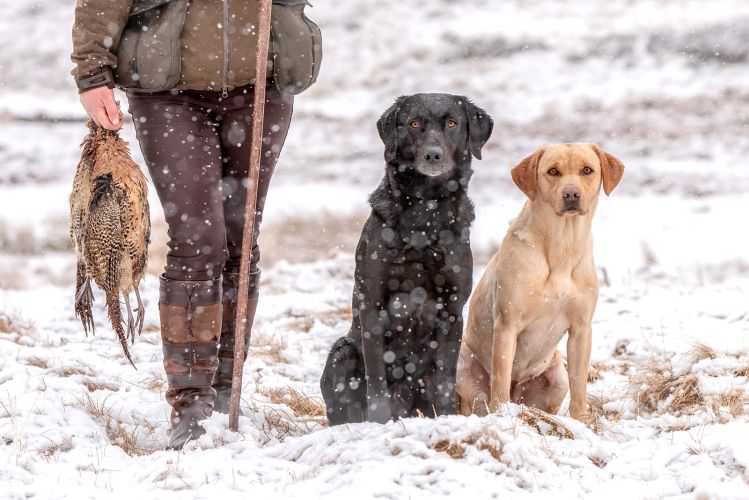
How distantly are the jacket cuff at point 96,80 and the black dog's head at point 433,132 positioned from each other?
3.91ft

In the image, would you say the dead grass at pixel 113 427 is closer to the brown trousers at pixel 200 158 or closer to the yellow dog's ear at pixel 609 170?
the brown trousers at pixel 200 158

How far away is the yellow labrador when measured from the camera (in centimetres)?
366

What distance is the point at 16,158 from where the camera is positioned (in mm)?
11117

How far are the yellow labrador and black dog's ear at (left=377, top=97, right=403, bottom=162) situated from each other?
54cm

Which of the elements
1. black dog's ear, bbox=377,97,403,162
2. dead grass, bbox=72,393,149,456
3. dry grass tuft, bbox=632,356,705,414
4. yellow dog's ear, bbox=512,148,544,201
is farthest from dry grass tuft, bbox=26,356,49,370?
dry grass tuft, bbox=632,356,705,414

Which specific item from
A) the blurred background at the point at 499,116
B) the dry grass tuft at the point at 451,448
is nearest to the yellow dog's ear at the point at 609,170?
the dry grass tuft at the point at 451,448

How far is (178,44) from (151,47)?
3.9 inches

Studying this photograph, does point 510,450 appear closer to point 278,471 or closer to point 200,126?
point 278,471

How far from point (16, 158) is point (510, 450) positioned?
9986 mm

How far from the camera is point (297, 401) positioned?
435 cm

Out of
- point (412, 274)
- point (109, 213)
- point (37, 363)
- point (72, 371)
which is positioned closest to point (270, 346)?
point (72, 371)

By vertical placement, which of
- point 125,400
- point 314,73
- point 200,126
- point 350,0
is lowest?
point 125,400

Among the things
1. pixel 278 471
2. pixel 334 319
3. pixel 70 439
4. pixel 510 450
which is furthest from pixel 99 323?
pixel 510 450

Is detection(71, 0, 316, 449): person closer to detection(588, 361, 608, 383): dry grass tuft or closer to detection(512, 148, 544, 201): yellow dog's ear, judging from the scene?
detection(512, 148, 544, 201): yellow dog's ear
